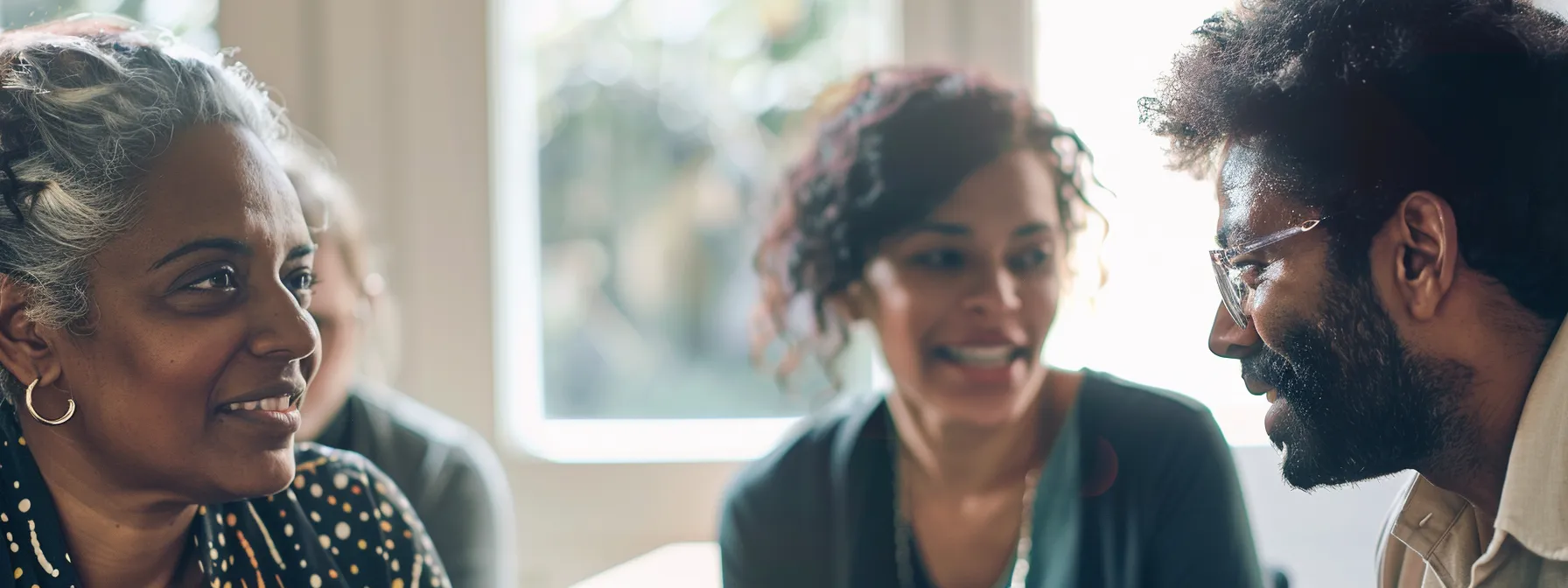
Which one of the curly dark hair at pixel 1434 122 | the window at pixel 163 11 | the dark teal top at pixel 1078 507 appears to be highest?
the window at pixel 163 11

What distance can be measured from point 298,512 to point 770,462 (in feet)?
1.45

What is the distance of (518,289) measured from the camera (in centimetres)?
149

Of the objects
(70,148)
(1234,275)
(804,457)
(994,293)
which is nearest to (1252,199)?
(1234,275)

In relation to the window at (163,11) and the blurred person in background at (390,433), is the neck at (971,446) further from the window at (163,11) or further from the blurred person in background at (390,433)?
the window at (163,11)

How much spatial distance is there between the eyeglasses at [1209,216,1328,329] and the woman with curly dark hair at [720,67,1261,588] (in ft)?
0.88

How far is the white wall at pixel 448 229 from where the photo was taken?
1.40m

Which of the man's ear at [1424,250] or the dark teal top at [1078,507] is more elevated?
the man's ear at [1424,250]

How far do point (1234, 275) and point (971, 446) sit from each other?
1.20 ft

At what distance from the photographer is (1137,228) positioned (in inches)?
41.4

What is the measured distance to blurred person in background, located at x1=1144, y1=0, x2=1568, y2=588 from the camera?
0.70m

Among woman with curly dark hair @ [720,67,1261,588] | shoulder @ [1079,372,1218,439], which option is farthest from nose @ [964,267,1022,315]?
shoulder @ [1079,372,1218,439]

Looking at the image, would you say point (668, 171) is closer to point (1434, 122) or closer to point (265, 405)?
point (265, 405)

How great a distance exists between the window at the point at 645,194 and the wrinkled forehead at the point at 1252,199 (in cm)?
68

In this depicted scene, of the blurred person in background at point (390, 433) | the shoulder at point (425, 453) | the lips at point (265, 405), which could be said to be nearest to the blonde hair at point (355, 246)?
the blurred person in background at point (390, 433)
